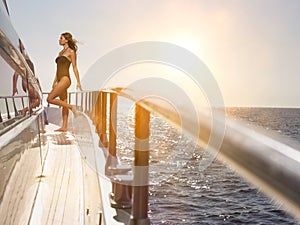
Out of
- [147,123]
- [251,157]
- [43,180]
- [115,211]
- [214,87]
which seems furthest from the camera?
[43,180]

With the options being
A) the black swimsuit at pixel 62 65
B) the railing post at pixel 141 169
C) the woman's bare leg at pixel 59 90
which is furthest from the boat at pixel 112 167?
the black swimsuit at pixel 62 65

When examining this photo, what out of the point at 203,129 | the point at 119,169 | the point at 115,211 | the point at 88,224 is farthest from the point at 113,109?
the point at 203,129

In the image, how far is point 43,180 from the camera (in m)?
3.71

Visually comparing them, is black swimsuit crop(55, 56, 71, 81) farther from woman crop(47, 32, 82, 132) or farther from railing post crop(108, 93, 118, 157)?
railing post crop(108, 93, 118, 157)

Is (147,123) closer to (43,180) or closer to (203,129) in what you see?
(203,129)

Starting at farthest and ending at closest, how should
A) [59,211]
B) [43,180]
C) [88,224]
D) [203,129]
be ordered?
[43,180]
[59,211]
[88,224]
[203,129]

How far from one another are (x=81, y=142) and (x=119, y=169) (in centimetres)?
319

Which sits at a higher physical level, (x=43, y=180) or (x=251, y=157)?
(x=251, y=157)

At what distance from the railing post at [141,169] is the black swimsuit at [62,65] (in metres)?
4.83

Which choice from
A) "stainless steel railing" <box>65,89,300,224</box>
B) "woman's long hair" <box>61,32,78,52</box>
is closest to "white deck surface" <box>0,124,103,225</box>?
"stainless steel railing" <box>65,89,300,224</box>

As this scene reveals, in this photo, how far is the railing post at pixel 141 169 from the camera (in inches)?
55.4

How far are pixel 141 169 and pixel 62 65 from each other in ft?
16.0

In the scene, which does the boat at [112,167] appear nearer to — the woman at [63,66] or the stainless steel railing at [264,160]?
the stainless steel railing at [264,160]

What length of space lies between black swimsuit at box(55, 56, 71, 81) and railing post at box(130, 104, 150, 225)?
190 inches
